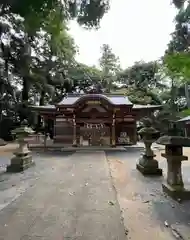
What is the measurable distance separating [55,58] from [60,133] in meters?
9.55

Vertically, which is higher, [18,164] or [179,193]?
[18,164]

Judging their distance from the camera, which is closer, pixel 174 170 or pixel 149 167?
pixel 174 170

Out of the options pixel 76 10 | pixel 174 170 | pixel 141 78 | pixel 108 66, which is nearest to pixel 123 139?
pixel 174 170

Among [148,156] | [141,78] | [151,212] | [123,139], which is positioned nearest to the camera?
[151,212]

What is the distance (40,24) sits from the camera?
14.7ft

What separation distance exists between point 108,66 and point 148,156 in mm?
29245

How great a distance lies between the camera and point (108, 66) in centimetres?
3609

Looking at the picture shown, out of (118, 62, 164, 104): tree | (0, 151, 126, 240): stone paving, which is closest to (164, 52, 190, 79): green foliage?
(0, 151, 126, 240): stone paving

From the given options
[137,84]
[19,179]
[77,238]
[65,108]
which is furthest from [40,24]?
[137,84]

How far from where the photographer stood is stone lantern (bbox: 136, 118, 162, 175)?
757cm

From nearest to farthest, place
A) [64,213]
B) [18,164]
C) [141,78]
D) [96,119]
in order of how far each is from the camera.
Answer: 1. [64,213]
2. [18,164]
3. [96,119]
4. [141,78]

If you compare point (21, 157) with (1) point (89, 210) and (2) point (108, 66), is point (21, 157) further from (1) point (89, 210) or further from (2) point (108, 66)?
(2) point (108, 66)

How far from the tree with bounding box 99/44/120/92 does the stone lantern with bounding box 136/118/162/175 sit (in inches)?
935

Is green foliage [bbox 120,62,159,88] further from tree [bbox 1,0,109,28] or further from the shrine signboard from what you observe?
tree [bbox 1,0,109,28]
